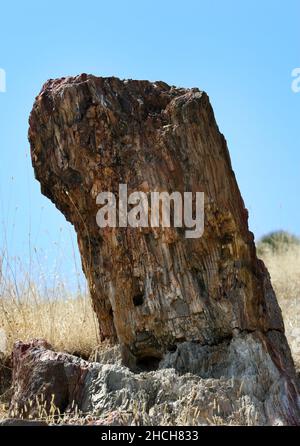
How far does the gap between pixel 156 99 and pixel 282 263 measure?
8.27m

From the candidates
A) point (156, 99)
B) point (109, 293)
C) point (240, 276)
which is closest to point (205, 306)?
point (240, 276)

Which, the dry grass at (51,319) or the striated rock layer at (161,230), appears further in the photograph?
the dry grass at (51,319)

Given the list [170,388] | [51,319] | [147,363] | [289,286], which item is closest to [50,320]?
[51,319]

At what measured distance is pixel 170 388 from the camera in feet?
17.9

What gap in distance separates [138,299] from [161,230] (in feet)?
1.85

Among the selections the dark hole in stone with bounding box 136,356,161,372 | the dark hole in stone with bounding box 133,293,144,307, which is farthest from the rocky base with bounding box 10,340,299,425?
the dark hole in stone with bounding box 133,293,144,307

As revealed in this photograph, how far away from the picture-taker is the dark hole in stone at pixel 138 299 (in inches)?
236

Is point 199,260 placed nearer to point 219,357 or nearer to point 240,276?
point 240,276

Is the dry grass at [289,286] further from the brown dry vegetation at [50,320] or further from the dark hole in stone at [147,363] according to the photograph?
the dark hole in stone at [147,363]

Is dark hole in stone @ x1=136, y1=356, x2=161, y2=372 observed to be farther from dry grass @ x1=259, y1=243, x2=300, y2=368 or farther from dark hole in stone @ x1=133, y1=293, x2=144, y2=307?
dry grass @ x1=259, y1=243, x2=300, y2=368

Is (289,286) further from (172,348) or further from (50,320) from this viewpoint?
(172,348)

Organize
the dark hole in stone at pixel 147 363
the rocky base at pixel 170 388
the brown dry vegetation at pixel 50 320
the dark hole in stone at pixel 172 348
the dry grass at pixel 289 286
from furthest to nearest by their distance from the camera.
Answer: the dry grass at pixel 289 286, the brown dry vegetation at pixel 50 320, the dark hole in stone at pixel 147 363, the dark hole in stone at pixel 172 348, the rocky base at pixel 170 388

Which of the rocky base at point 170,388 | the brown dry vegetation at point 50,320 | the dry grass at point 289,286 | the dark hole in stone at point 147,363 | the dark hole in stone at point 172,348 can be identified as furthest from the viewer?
the dry grass at point 289,286

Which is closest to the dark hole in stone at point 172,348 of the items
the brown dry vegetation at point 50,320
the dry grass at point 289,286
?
the brown dry vegetation at point 50,320
